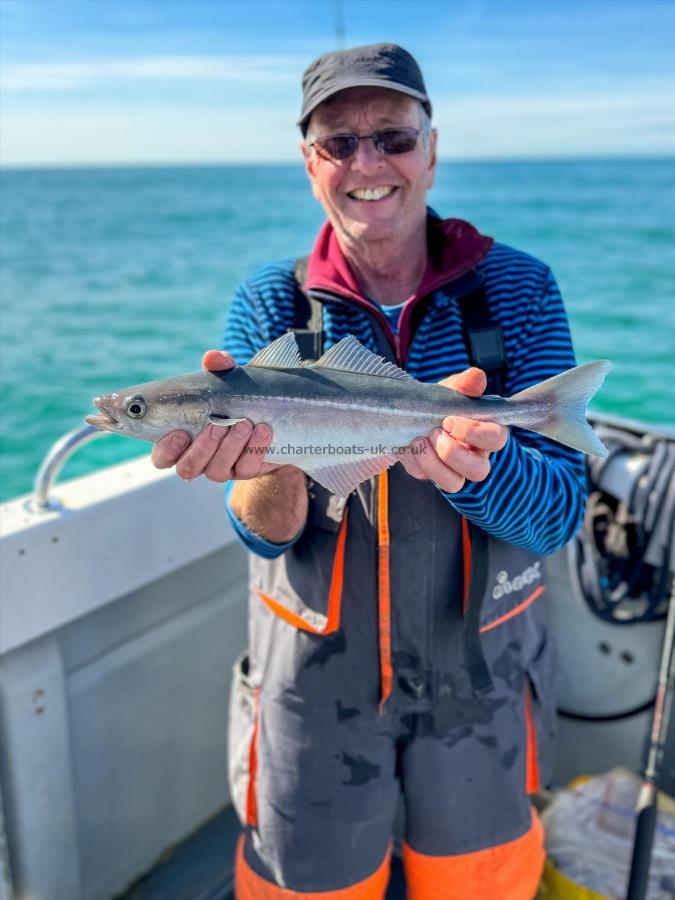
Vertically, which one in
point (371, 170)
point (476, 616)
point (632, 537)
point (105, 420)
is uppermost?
point (371, 170)

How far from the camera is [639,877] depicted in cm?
277

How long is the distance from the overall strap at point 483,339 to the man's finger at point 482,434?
47cm

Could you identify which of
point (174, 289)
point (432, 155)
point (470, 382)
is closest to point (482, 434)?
point (470, 382)

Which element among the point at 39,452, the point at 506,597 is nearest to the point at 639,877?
the point at 506,597

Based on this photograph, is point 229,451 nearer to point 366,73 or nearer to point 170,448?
point 170,448

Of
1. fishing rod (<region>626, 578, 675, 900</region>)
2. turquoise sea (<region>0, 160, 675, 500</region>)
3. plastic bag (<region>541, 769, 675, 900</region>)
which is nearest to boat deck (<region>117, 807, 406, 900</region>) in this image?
plastic bag (<region>541, 769, 675, 900</region>)

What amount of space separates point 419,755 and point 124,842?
168cm

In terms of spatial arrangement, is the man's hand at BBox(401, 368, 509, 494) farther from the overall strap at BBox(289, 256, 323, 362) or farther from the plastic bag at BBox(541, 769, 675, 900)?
the plastic bag at BBox(541, 769, 675, 900)

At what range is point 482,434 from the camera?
6.75 feet

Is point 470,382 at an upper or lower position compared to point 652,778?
upper

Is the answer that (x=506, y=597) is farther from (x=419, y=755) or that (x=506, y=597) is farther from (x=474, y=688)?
(x=419, y=755)

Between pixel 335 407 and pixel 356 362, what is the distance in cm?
16

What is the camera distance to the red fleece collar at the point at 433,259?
2535 millimetres

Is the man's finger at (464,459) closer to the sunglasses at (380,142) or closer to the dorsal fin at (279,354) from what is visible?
the dorsal fin at (279,354)
